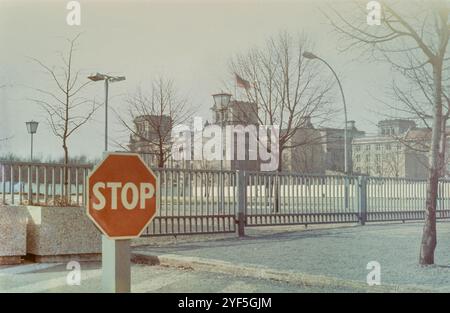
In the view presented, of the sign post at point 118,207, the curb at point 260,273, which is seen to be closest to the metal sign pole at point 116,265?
the sign post at point 118,207

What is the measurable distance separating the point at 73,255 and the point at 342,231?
5.96 meters

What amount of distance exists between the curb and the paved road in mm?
136

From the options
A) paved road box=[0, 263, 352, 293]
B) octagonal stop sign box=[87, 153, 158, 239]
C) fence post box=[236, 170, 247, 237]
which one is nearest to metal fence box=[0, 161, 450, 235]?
fence post box=[236, 170, 247, 237]

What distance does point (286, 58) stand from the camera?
21.2 metres

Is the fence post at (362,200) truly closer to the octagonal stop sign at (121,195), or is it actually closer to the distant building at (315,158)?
the octagonal stop sign at (121,195)

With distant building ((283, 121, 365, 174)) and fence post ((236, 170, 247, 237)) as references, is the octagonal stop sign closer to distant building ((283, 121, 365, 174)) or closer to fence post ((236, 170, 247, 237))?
fence post ((236, 170, 247, 237))

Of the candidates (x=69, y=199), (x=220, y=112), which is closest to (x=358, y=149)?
(x=220, y=112)

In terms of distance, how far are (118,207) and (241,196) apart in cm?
788

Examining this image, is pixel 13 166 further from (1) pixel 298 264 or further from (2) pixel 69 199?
(1) pixel 298 264

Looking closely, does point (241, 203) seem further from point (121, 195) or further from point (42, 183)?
point (121, 195)

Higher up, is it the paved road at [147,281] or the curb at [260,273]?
the curb at [260,273]

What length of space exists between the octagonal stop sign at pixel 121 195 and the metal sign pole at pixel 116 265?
0.06 m

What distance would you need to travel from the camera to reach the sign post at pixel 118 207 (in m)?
3.39

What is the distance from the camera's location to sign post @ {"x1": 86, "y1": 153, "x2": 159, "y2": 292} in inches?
133
